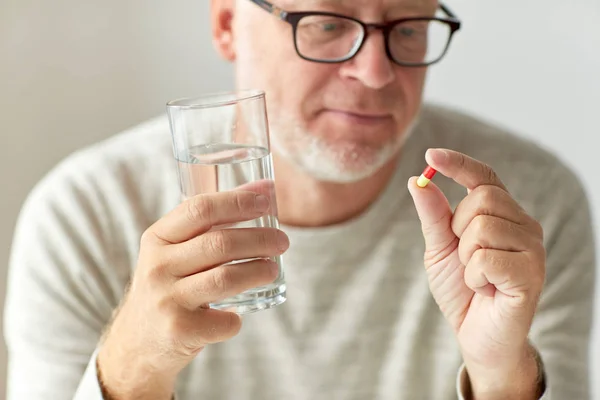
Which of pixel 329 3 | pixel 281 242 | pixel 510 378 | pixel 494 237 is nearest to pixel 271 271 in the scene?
pixel 281 242

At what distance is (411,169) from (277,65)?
0.35 metres

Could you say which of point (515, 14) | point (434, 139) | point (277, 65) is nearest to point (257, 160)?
point (277, 65)

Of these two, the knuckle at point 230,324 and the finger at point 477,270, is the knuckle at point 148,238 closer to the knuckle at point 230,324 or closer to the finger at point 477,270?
the knuckle at point 230,324

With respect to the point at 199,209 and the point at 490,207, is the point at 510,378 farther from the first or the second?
the point at 199,209

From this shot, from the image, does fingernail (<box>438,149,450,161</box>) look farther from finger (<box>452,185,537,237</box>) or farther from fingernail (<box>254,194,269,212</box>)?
fingernail (<box>254,194,269,212</box>)

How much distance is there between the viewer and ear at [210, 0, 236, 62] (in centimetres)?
141

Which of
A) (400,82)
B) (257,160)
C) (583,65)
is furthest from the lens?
(583,65)

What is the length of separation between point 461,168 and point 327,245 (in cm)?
54

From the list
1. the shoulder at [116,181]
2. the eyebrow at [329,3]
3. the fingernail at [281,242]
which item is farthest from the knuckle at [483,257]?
the shoulder at [116,181]

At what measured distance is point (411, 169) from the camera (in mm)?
1476

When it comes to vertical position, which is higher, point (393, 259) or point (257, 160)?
point (257, 160)

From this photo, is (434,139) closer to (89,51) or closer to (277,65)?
(277,65)

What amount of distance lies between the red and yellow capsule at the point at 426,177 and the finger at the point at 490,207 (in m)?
0.06

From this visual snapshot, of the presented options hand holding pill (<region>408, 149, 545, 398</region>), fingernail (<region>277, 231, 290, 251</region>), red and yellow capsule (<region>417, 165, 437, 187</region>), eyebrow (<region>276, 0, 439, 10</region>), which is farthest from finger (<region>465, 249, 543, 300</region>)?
eyebrow (<region>276, 0, 439, 10</region>)
